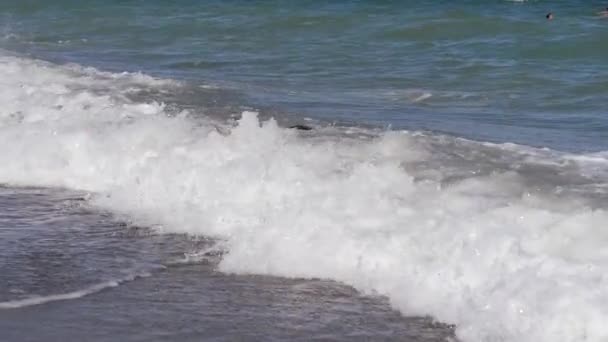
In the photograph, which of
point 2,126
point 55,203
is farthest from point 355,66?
point 55,203

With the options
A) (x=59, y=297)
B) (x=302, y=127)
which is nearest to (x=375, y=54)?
(x=302, y=127)

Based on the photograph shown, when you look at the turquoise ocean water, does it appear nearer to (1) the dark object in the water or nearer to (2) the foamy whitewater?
(1) the dark object in the water

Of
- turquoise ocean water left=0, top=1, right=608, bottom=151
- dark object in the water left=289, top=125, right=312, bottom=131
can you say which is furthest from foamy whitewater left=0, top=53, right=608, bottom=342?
turquoise ocean water left=0, top=1, right=608, bottom=151

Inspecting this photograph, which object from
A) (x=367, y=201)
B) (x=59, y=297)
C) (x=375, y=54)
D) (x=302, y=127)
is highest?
(x=375, y=54)

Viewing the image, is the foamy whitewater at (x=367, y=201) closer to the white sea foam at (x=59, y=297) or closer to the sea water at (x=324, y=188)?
the sea water at (x=324, y=188)

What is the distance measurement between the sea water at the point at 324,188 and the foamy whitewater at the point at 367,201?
2 centimetres

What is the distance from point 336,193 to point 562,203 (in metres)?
1.48

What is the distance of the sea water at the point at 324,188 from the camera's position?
20.0 feet

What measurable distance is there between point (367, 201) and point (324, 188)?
1.54 feet

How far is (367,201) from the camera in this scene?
298 inches

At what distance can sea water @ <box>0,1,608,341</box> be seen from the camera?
20.0 feet

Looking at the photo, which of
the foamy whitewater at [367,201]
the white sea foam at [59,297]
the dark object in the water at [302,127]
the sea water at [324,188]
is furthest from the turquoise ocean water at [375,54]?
the white sea foam at [59,297]

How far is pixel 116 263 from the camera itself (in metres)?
6.84

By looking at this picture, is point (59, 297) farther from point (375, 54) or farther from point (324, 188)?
point (375, 54)
